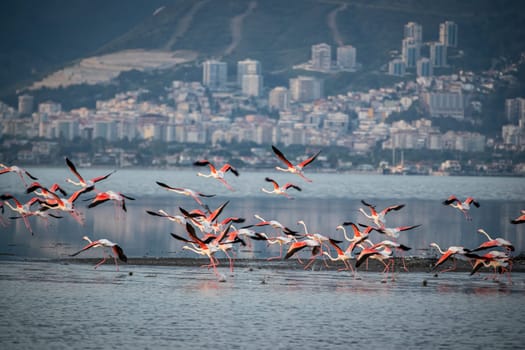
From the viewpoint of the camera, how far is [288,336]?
20.3 m

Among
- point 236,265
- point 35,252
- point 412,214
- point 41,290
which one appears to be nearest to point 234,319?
point 41,290

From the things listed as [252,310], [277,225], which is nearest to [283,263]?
[277,225]

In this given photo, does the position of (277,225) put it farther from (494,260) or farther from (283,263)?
(494,260)

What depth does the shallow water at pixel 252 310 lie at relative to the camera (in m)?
20.0

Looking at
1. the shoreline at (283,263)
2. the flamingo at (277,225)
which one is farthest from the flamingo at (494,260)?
the flamingo at (277,225)

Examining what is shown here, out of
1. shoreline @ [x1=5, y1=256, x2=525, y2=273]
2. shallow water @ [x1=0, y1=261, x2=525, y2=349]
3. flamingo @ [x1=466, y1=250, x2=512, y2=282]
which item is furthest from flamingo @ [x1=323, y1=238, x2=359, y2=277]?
flamingo @ [x1=466, y1=250, x2=512, y2=282]

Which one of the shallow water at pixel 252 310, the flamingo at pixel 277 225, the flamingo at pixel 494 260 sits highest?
the flamingo at pixel 277 225

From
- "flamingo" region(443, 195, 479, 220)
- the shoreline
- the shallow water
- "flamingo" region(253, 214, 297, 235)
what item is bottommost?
the shallow water

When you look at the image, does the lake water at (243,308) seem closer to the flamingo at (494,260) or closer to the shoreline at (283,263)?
the shoreline at (283,263)

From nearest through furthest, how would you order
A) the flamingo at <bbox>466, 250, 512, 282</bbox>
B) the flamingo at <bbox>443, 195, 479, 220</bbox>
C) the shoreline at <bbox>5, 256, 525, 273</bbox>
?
the flamingo at <bbox>466, 250, 512, 282</bbox>
the flamingo at <bbox>443, 195, 479, 220</bbox>
the shoreline at <bbox>5, 256, 525, 273</bbox>

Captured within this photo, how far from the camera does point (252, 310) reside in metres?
22.8

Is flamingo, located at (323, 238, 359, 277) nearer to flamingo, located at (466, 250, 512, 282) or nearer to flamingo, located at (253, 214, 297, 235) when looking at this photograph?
flamingo, located at (253, 214, 297, 235)

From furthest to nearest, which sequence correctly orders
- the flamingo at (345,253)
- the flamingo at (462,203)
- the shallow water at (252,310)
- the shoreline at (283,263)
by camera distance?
the shoreline at (283,263) < the flamingo at (462,203) < the flamingo at (345,253) < the shallow water at (252,310)

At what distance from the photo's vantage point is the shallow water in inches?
787
